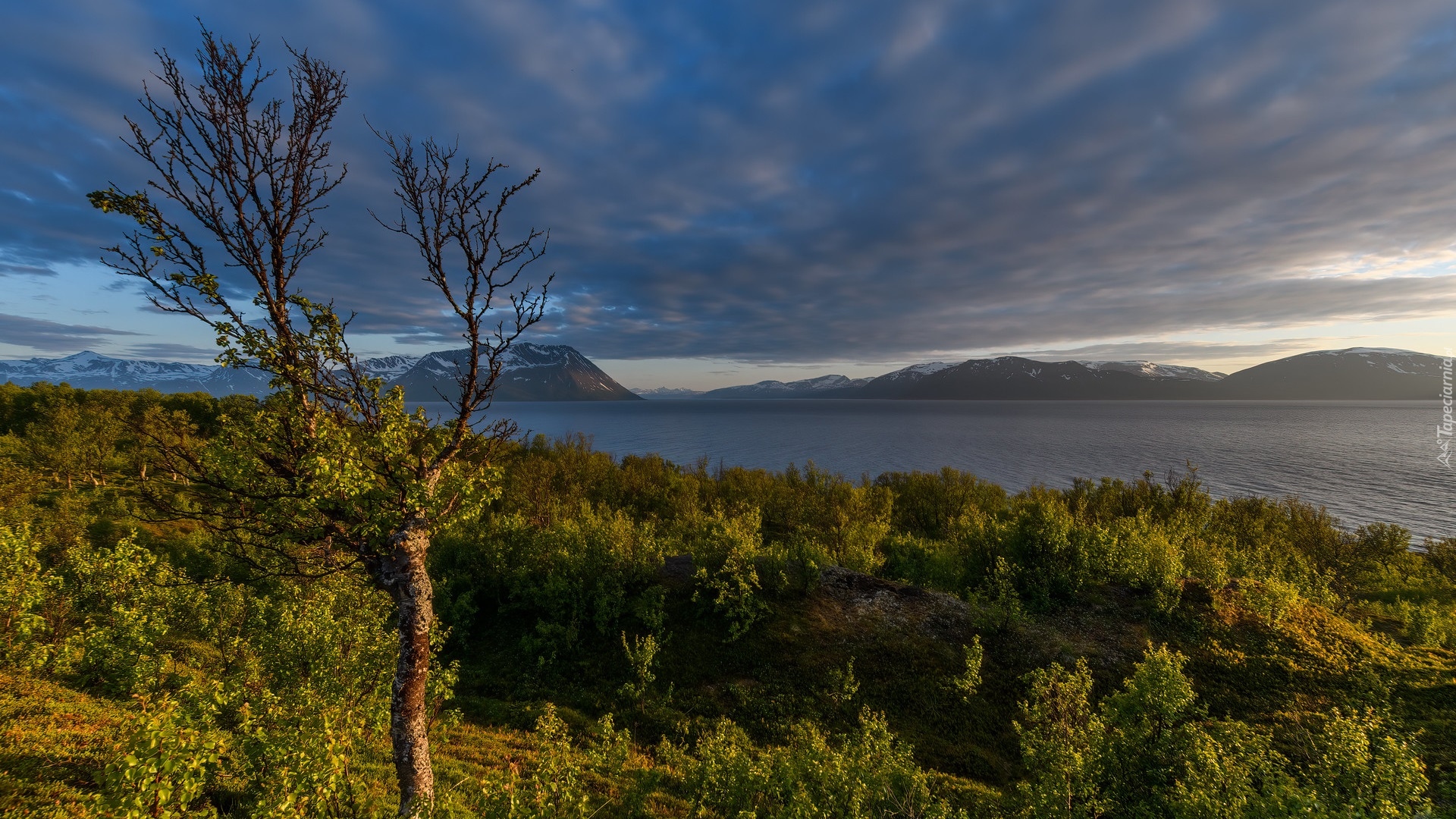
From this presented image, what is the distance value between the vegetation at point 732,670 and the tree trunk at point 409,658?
2.94 feet

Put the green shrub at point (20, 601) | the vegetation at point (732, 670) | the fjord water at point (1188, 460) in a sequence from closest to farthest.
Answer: the vegetation at point (732, 670) < the green shrub at point (20, 601) < the fjord water at point (1188, 460)

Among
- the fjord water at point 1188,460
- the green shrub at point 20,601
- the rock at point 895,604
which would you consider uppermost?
the green shrub at point 20,601

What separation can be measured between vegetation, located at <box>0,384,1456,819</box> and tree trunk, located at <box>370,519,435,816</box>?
35.3 inches

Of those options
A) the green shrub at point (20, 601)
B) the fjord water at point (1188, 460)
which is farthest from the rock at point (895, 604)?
the fjord water at point (1188, 460)

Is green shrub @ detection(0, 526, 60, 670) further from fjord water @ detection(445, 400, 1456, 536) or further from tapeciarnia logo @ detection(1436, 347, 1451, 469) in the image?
fjord water @ detection(445, 400, 1456, 536)

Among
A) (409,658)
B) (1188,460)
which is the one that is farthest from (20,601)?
(1188,460)

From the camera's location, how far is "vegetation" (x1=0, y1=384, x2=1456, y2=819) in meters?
10.2

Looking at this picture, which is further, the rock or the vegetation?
the rock

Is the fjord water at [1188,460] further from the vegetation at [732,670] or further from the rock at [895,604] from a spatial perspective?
the rock at [895,604]

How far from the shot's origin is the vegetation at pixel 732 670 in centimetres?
1020

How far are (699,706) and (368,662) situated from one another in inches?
697

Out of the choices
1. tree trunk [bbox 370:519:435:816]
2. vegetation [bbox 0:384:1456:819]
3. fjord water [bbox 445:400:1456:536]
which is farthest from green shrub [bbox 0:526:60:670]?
fjord water [bbox 445:400:1456:536]

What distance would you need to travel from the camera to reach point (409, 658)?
406 inches

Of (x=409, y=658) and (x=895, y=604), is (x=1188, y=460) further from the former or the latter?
(x=409, y=658)
